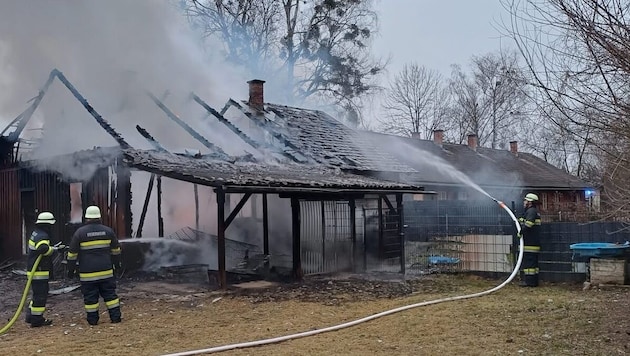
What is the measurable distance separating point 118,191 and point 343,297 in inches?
233

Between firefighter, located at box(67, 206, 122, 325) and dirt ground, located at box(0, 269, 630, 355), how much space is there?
0.87ft

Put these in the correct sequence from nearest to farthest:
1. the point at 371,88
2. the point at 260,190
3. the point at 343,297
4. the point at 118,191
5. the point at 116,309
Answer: the point at 116,309, the point at 343,297, the point at 260,190, the point at 118,191, the point at 371,88

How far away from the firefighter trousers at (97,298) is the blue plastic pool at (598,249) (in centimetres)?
832

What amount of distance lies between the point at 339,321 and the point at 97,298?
3423 millimetres

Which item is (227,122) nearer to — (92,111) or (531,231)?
(92,111)

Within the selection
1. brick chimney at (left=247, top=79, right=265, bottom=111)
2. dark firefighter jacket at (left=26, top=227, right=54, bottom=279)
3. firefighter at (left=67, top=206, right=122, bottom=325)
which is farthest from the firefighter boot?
brick chimney at (left=247, top=79, right=265, bottom=111)

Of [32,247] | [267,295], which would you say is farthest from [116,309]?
[267,295]

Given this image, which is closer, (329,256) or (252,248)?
(329,256)

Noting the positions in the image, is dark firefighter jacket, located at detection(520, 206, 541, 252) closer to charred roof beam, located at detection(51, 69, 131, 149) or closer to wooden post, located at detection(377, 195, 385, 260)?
wooden post, located at detection(377, 195, 385, 260)

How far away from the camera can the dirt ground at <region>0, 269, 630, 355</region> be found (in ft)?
22.0

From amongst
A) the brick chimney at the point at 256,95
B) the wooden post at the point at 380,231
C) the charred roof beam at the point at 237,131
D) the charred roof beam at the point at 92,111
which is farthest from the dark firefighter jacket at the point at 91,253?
the brick chimney at the point at 256,95

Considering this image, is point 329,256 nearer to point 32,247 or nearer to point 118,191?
point 118,191

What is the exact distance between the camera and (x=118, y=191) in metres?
13.3

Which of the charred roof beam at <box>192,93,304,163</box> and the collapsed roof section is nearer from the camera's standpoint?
the collapsed roof section
